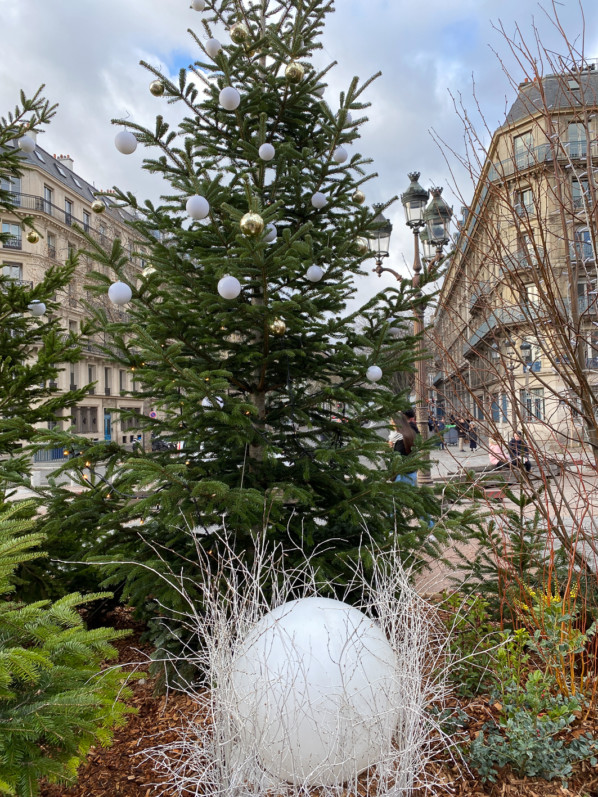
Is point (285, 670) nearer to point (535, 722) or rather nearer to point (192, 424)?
point (535, 722)

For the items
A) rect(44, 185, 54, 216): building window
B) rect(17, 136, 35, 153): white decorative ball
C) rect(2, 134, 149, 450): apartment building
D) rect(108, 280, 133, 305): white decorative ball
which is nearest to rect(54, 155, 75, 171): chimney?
rect(2, 134, 149, 450): apartment building

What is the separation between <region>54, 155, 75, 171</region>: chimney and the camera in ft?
120

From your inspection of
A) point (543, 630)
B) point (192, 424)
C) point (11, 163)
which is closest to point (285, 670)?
point (543, 630)

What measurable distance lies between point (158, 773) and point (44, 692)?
3.20 ft

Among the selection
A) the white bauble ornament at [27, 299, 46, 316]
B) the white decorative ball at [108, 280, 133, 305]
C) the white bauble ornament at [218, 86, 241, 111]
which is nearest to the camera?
the white decorative ball at [108, 280, 133, 305]

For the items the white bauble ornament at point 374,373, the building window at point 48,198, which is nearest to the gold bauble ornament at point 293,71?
the white bauble ornament at point 374,373

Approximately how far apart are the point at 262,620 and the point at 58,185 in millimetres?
39283

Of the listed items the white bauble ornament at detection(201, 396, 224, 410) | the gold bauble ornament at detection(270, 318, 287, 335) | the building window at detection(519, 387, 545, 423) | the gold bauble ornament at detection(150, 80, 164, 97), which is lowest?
the building window at detection(519, 387, 545, 423)

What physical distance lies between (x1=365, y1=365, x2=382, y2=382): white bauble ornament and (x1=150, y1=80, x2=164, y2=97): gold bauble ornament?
9.04ft

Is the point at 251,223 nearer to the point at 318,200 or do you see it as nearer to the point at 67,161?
the point at 318,200

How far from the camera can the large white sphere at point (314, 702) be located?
2.04 m

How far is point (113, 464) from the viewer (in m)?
3.63

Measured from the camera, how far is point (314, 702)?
7.04 feet

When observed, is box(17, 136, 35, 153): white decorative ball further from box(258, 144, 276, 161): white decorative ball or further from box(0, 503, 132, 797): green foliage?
box(0, 503, 132, 797): green foliage
